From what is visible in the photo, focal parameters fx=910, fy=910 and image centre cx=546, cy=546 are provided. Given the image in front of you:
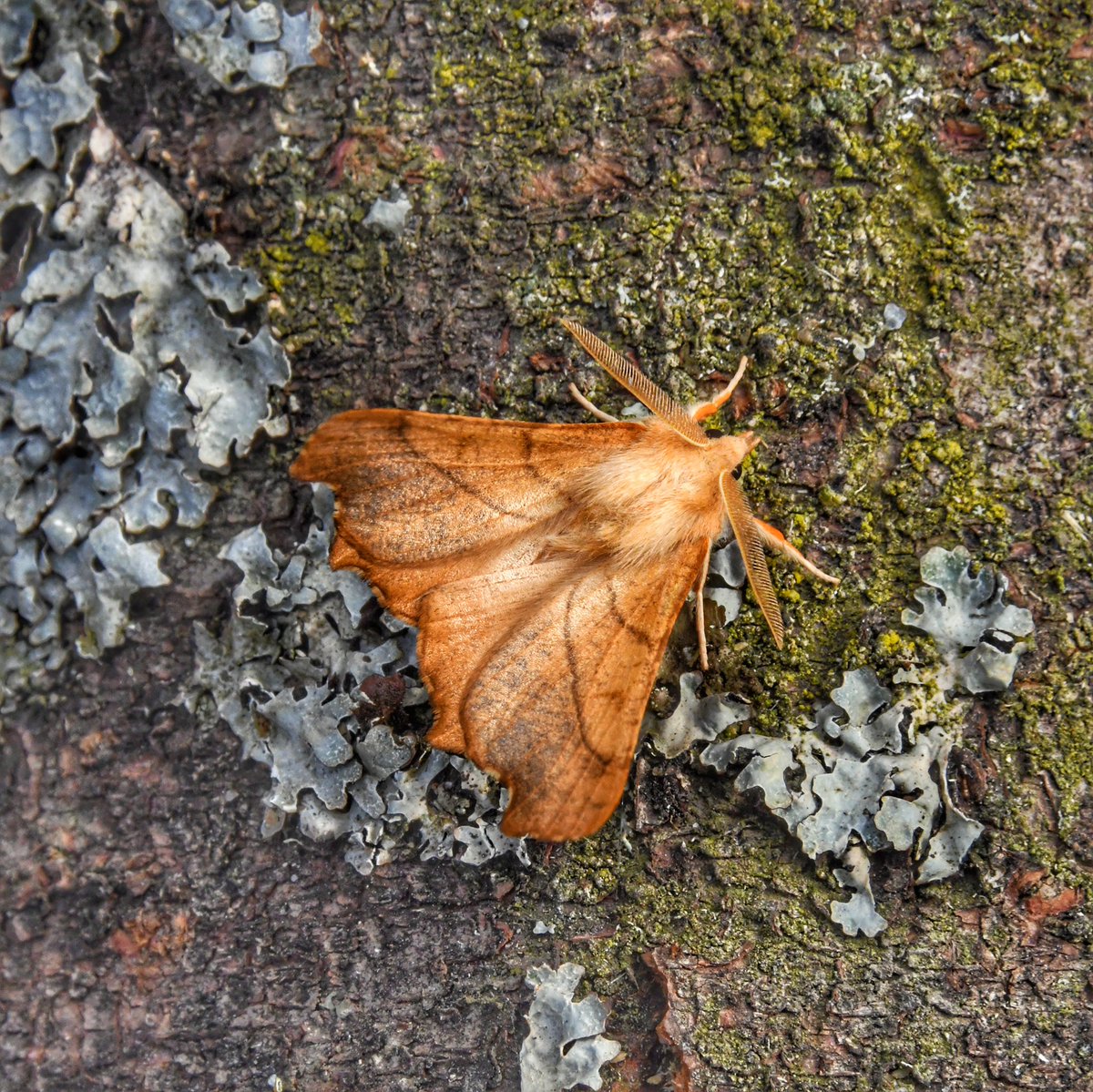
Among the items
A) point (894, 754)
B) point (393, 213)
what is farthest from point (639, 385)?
point (894, 754)

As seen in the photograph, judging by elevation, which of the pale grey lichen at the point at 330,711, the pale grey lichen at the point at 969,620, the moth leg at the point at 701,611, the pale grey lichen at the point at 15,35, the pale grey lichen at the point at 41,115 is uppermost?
the pale grey lichen at the point at 15,35

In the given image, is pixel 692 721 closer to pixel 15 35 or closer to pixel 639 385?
pixel 639 385

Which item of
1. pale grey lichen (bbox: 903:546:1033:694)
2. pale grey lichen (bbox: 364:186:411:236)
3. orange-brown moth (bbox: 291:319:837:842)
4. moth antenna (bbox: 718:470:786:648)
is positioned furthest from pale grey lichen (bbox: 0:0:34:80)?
pale grey lichen (bbox: 903:546:1033:694)

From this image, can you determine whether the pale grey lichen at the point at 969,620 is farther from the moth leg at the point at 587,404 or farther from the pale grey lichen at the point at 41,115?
Result: the pale grey lichen at the point at 41,115

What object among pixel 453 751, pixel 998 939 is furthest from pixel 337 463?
pixel 998 939

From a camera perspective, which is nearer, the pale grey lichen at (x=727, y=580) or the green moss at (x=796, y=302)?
the green moss at (x=796, y=302)

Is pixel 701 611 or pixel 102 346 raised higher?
pixel 102 346

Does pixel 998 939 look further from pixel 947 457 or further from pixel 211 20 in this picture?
pixel 211 20

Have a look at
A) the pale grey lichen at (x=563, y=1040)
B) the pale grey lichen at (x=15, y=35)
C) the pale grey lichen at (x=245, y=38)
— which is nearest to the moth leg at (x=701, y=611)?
the pale grey lichen at (x=563, y=1040)
